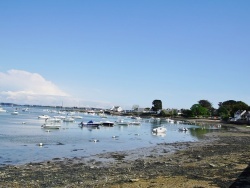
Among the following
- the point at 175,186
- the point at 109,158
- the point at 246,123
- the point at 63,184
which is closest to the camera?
the point at 175,186

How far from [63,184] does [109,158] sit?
14.0 meters

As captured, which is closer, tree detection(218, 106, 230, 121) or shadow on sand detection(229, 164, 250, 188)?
shadow on sand detection(229, 164, 250, 188)

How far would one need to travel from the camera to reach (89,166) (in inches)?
1041

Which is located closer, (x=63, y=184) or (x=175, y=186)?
(x=175, y=186)

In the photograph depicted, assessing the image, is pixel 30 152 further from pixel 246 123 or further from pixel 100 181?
pixel 246 123

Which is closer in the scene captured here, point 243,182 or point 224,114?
point 243,182

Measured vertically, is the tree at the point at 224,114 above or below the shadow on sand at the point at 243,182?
above

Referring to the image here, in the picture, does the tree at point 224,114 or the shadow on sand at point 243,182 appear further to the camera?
the tree at point 224,114

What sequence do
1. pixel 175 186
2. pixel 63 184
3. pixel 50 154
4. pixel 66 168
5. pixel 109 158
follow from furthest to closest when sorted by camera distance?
pixel 50 154 → pixel 109 158 → pixel 66 168 → pixel 63 184 → pixel 175 186

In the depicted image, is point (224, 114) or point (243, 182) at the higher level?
point (224, 114)

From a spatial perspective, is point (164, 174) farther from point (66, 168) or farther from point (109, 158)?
point (109, 158)

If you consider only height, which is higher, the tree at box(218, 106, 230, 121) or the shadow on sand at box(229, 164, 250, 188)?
the tree at box(218, 106, 230, 121)

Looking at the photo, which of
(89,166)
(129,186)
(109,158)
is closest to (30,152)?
(109,158)

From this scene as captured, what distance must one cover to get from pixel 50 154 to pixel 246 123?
123021mm
